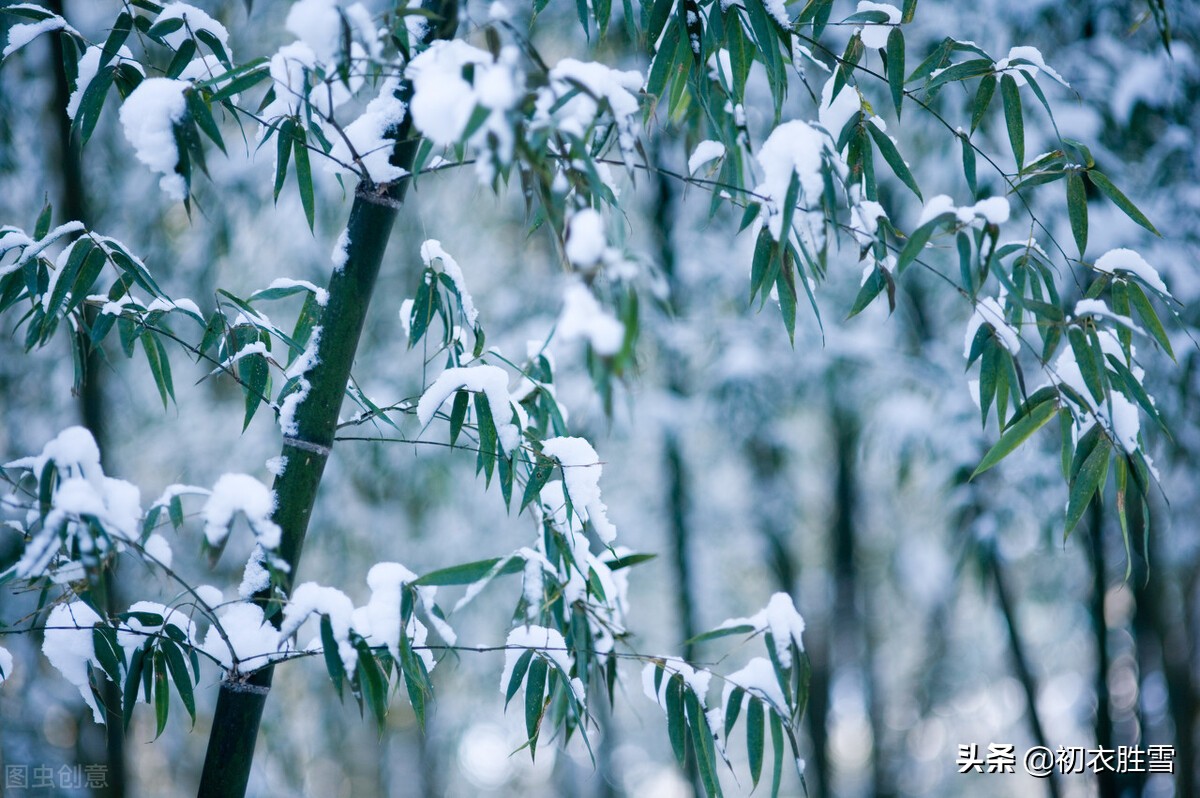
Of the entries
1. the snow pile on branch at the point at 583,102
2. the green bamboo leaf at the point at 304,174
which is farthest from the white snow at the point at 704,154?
the green bamboo leaf at the point at 304,174

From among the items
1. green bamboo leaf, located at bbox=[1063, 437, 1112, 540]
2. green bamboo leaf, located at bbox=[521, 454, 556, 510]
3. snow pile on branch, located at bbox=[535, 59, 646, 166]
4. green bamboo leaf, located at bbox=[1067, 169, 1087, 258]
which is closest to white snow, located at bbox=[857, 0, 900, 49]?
green bamboo leaf, located at bbox=[1067, 169, 1087, 258]

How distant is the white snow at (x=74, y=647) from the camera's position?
39.0 inches

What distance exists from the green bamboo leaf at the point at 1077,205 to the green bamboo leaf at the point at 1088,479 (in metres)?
0.22

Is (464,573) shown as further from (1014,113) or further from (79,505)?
(1014,113)

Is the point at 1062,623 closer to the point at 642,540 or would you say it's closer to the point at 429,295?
the point at 642,540

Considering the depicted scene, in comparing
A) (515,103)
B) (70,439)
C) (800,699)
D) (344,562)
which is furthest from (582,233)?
(344,562)

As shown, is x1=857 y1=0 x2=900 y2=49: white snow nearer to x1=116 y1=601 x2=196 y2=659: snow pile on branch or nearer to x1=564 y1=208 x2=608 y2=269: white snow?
x1=564 y1=208 x2=608 y2=269: white snow

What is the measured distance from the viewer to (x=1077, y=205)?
1007 mm

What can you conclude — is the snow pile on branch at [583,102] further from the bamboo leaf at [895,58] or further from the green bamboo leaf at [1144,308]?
the green bamboo leaf at [1144,308]

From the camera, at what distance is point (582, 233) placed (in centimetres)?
60

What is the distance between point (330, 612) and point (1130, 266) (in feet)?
3.10

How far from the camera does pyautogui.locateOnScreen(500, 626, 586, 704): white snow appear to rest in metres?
1.02

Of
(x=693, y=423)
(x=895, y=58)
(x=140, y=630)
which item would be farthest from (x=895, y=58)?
(x=693, y=423)

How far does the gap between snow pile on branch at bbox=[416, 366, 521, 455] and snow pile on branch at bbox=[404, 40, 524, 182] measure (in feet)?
1.27
